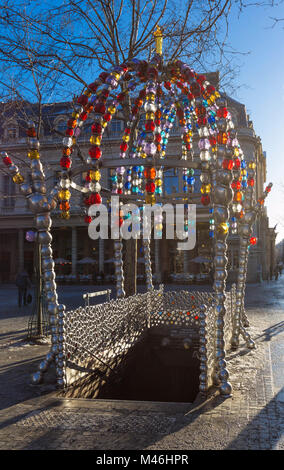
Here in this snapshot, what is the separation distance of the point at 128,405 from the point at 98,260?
107 feet

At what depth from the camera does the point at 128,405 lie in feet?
18.6

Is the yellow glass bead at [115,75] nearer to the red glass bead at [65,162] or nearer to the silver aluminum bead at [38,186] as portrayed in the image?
the red glass bead at [65,162]

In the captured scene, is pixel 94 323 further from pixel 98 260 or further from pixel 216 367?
pixel 98 260

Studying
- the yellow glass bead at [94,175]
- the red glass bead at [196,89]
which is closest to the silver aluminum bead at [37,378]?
the yellow glass bead at [94,175]

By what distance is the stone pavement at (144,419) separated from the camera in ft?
14.4

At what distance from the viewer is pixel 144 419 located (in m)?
5.08

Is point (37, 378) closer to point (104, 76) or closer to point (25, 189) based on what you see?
point (25, 189)

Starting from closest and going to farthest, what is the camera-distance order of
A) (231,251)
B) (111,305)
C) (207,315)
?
1. (207,315)
2. (111,305)
3. (231,251)

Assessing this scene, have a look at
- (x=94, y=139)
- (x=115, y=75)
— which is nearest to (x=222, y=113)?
(x=115, y=75)

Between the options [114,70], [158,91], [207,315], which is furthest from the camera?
[158,91]

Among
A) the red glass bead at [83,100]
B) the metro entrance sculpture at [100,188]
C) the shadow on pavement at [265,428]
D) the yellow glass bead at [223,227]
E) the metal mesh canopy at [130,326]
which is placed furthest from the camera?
the red glass bead at [83,100]

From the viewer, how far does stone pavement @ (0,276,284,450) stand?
4391 mm

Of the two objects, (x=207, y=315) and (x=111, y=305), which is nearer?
(x=207, y=315)
